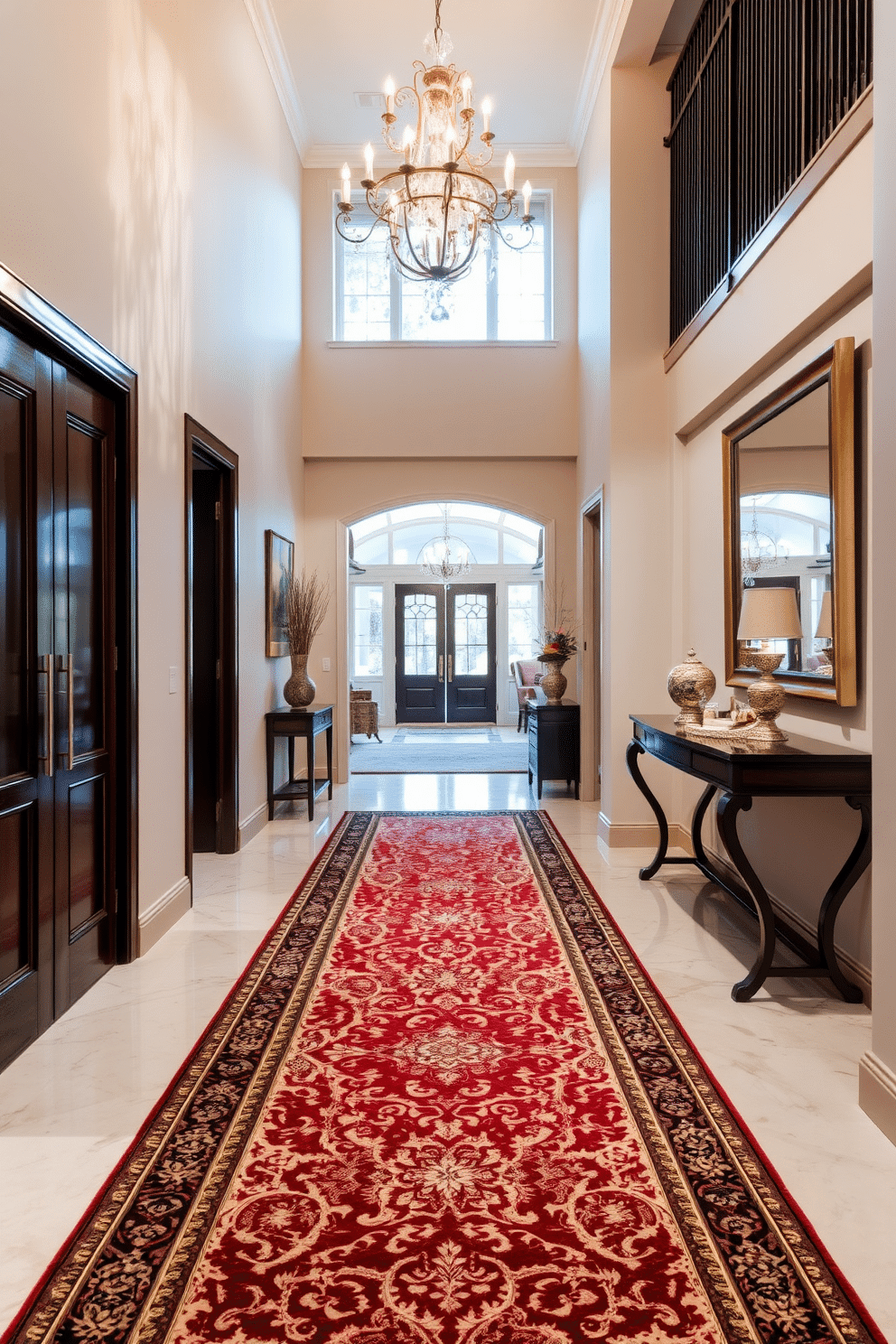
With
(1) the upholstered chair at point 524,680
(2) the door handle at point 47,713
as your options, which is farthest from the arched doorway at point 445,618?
(2) the door handle at point 47,713

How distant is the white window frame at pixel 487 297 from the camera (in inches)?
322

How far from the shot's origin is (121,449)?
11.9ft

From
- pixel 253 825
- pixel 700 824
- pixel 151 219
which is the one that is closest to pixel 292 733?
pixel 253 825

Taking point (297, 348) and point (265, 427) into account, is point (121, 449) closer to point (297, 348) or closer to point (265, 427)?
point (265, 427)

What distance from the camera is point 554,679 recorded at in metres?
7.64

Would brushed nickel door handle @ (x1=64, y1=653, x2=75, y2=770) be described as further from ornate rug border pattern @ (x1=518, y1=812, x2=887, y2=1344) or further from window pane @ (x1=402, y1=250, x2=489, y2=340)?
window pane @ (x1=402, y1=250, x2=489, y2=340)

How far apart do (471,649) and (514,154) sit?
8.04 metres

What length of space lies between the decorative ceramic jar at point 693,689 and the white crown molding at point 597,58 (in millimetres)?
4016

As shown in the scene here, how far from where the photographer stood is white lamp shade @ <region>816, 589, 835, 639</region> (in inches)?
134

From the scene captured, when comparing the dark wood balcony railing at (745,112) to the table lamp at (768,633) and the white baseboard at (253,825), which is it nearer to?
the table lamp at (768,633)

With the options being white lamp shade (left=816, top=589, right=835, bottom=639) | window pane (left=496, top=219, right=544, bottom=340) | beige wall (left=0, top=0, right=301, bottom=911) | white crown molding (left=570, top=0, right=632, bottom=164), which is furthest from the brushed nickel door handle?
window pane (left=496, top=219, right=544, bottom=340)

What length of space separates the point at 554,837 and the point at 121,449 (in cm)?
370

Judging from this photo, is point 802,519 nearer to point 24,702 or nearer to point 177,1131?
point 24,702

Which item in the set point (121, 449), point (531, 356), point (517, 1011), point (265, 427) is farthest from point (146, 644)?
point (531, 356)
